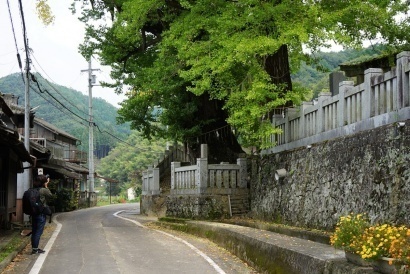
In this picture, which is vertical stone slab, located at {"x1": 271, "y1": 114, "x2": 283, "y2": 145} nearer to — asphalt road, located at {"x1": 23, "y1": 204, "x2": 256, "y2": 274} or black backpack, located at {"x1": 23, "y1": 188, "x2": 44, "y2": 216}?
asphalt road, located at {"x1": 23, "y1": 204, "x2": 256, "y2": 274}

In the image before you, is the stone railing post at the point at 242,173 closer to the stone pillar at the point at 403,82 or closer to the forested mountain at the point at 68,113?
the stone pillar at the point at 403,82

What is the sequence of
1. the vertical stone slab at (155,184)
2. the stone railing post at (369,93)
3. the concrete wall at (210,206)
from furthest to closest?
1. the vertical stone slab at (155,184)
2. the concrete wall at (210,206)
3. the stone railing post at (369,93)

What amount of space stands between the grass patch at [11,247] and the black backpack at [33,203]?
113 centimetres

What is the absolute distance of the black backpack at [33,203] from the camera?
1378 cm

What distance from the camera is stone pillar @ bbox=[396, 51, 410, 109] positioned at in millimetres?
10680

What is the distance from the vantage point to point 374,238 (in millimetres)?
7090

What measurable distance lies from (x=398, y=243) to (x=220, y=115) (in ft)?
74.6

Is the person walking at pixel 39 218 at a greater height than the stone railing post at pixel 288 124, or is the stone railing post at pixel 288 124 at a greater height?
the stone railing post at pixel 288 124

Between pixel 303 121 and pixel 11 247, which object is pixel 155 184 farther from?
pixel 11 247

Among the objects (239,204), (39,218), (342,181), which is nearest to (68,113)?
(239,204)

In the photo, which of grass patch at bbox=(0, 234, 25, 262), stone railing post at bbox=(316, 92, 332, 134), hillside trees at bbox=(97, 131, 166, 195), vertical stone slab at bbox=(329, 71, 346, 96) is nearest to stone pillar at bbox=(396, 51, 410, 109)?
stone railing post at bbox=(316, 92, 332, 134)

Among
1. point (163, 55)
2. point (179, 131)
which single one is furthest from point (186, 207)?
point (163, 55)

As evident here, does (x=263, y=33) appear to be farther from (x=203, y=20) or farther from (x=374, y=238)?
(x=374, y=238)

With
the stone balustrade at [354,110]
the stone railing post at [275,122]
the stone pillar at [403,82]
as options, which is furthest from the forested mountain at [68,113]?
the stone pillar at [403,82]
